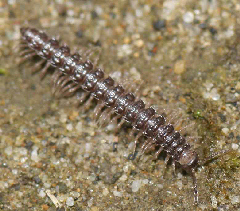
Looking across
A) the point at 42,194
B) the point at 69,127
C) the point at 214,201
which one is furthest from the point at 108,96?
the point at 214,201

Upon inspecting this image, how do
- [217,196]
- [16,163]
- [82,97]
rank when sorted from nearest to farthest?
1. [217,196]
2. [16,163]
3. [82,97]

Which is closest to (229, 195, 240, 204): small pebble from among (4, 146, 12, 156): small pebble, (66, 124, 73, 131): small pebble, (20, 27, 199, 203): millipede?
(20, 27, 199, 203): millipede

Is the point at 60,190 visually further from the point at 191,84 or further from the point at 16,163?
the point at 191,84

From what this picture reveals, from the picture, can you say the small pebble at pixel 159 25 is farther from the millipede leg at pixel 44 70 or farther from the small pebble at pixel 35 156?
the small pebble at pixel 35 156

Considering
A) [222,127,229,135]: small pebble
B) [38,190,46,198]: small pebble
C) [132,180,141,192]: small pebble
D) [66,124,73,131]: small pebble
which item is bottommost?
[38,190,46,198]: small pebble

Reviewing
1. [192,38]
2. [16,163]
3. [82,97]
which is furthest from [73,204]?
[192,38]

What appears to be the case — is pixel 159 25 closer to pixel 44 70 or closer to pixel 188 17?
pixel 188 17

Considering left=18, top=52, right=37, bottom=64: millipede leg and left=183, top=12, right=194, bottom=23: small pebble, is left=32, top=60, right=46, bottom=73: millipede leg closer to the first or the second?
left=18, top=52, right=37, bottom=64: millipede leg
